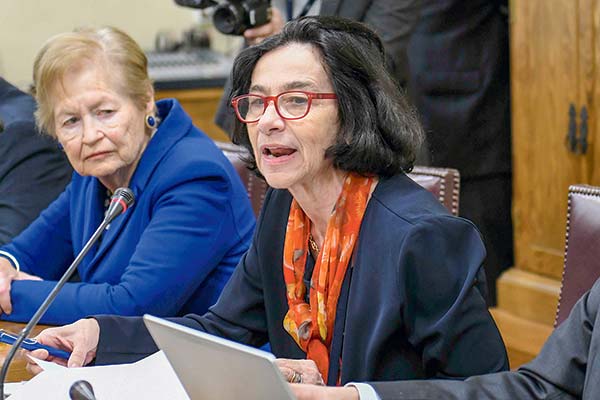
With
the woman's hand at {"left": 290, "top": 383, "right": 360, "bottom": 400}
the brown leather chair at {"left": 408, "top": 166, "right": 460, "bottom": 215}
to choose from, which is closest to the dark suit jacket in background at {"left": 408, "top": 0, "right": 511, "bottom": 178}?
the brown leather chair at {"left": 408, "top": 166, "right": 460, "bottom": 215}

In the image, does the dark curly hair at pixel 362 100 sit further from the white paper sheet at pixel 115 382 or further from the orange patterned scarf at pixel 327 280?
the white paper sheet at pixel 115 382

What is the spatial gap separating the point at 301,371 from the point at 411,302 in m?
0.20

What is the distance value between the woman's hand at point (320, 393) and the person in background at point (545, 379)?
0.04m

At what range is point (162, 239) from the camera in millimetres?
2027

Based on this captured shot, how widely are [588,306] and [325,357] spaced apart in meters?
0.47

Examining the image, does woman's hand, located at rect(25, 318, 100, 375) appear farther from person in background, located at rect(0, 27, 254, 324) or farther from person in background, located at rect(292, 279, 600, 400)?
person in background, located at rect(292, 279, 600, 400)

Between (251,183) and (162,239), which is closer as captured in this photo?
(162,239)

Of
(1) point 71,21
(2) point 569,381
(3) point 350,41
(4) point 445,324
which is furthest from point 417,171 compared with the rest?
(1) point 71,21

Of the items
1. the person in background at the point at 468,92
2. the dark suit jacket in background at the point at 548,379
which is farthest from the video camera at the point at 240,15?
the dark suit jacket in background at the point at 548,379

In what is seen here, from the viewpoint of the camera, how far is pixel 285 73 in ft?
5.48

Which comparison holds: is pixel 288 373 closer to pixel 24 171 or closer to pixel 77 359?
pixel 77 359

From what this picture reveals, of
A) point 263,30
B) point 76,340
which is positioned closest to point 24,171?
point 263,30

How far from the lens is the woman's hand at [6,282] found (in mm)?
2041

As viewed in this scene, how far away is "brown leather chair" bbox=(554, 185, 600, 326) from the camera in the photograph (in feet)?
5.50
